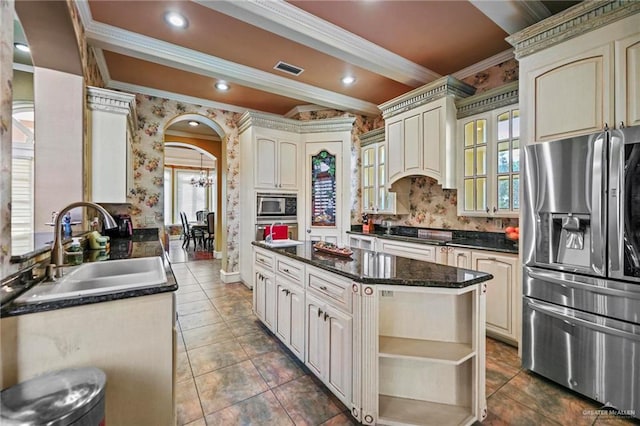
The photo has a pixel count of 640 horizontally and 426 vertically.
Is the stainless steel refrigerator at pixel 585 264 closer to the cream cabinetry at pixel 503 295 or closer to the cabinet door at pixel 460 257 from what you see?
the cream cabinetry at pixel 503 295

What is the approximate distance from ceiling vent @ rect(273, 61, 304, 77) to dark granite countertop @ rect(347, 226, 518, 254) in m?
2.39

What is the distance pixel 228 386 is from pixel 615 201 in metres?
2.83

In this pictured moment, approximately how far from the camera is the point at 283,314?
2.36 m

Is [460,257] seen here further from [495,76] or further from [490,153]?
[495,76]

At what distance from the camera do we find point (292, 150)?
4.41m

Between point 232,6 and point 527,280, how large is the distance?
317 centimetres

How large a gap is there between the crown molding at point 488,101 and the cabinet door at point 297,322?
2.74 m

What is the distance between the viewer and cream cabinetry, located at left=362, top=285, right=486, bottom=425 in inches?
60.6

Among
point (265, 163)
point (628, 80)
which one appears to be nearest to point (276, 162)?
point (265, 163)

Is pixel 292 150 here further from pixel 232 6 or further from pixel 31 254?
pixel 31 254

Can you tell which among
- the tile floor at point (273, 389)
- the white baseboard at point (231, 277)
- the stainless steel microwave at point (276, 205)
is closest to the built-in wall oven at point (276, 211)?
the stainless steel microwave at point (276, 205)

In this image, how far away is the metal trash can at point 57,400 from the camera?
832 mm

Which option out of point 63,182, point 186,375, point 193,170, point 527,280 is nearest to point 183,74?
point 63,182

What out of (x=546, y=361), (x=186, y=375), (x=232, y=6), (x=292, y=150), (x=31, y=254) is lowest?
(x=186, y=375)
